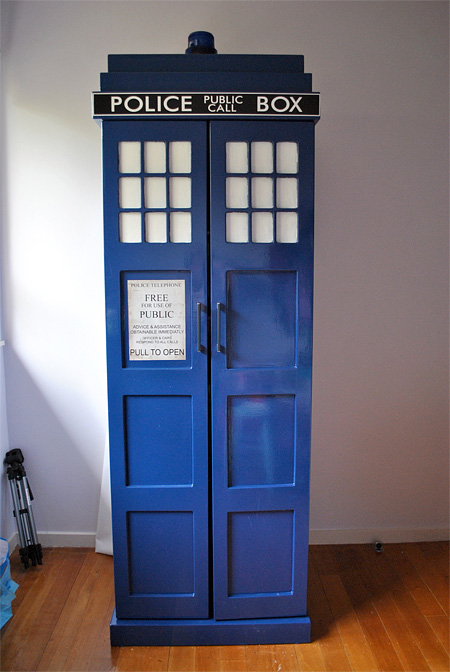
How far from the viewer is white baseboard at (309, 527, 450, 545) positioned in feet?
9.43

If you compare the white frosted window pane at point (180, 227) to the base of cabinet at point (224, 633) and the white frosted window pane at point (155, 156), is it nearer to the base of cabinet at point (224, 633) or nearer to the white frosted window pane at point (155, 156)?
the white frosted window pane at point (155, 156)

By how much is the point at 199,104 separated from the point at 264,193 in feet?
1.36

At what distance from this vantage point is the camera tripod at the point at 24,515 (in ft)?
8.64

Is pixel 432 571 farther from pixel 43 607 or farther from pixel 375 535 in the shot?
pixel 43 607

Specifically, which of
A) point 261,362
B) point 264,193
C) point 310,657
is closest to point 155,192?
point 264,193

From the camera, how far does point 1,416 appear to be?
271 cm

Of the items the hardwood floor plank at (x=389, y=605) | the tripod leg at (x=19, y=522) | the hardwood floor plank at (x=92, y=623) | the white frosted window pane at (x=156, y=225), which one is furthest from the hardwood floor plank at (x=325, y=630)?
the white frosted window pane at (x=156, y=225)

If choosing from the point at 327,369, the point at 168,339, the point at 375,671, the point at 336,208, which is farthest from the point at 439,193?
the point at 375,671

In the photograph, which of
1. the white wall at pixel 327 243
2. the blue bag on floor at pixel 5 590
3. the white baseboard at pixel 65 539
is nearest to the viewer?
the blue bag on floor at pixel 5 590

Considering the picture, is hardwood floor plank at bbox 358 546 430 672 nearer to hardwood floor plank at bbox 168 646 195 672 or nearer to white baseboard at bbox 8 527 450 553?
white baseboard at bbox 8 527 450 553

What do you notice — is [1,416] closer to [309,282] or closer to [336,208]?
[309,282]

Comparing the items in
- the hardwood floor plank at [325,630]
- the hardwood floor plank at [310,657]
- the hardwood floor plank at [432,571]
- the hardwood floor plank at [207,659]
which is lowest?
the hardwood floor plank at [207,659]

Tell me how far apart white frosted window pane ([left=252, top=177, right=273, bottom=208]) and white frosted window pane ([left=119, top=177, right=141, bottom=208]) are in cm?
46

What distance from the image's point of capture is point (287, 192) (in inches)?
77.9
